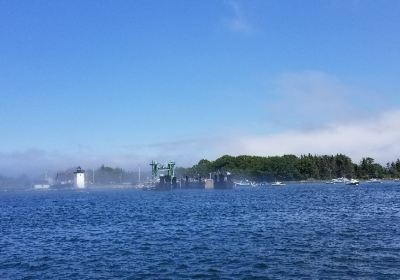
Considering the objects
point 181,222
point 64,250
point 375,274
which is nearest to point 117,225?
point 181,222

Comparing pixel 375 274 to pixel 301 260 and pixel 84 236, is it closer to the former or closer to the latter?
pixel 301 260

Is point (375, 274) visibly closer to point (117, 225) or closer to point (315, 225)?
point (315, 225)

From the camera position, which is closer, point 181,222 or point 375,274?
point 375,274

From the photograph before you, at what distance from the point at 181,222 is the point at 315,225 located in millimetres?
20465

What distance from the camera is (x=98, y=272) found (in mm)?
38219

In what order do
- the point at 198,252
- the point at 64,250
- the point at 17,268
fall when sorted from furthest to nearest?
the point at 64,250 → the point at 198,252 → the point at 17,268

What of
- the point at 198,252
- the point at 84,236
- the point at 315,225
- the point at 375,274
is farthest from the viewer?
the point at 315,225

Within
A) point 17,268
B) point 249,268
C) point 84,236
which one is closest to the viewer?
point 249,268

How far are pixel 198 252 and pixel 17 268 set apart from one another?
15535 mm

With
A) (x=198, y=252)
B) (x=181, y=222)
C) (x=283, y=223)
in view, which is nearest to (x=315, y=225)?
(x=283, y=223)

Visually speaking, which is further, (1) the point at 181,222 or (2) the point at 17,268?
(1) the point at 181,222

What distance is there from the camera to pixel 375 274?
1355 inches

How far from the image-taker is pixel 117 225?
7362 cm

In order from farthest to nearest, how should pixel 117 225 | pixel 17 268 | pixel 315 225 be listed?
pixel 117 225 < pixel 315 225 < pixel 17 268
